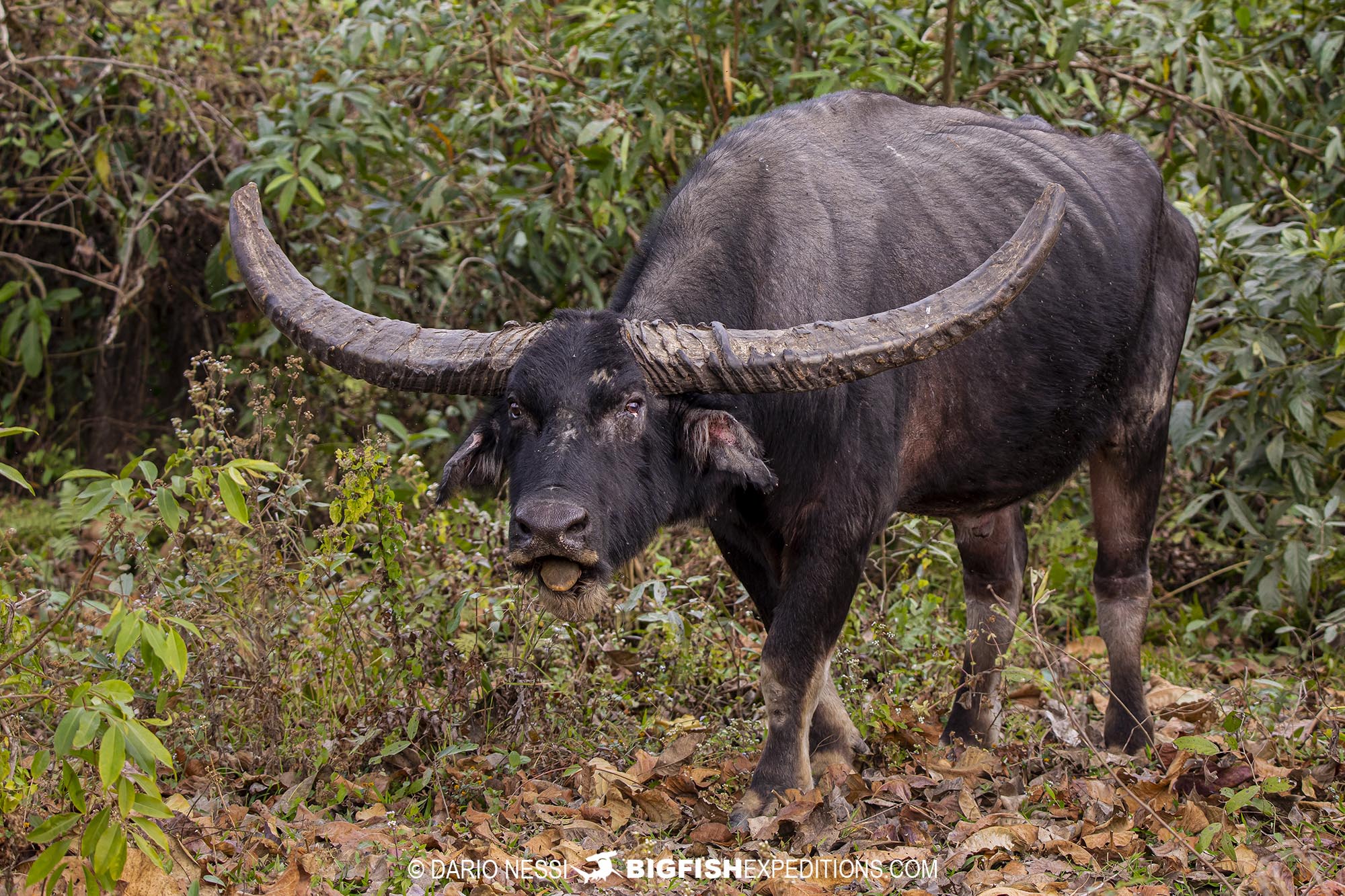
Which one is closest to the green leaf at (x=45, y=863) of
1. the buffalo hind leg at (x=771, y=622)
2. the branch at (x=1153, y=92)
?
the buffalo hind leg at (x=771, y=622)

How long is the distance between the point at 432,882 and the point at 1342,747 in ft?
9.62

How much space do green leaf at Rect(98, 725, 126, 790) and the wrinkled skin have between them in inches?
42.3

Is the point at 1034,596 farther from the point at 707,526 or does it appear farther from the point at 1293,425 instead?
the point at 1293,425

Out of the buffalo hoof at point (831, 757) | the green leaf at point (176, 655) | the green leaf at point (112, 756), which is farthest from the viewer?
the buffalo hoof at point (831, 757)

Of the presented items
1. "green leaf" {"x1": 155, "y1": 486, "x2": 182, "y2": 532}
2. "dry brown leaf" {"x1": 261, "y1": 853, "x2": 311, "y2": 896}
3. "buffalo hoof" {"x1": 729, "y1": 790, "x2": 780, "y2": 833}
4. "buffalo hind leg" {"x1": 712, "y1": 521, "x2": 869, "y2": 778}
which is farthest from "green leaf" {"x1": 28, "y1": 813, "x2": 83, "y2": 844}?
"buffalo hind leg" {"x1": 712, "y1": 521, "x2": 869, "y2": 778}

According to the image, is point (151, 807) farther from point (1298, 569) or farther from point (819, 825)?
point (1298, 569)

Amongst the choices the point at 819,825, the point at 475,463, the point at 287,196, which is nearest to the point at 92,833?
the point at 475,463

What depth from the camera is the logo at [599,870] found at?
348 centimetres

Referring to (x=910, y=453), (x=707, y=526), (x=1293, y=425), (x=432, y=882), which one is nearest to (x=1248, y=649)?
(x=1293, y=425)

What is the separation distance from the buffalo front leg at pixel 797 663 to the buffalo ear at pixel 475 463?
960 millimetres

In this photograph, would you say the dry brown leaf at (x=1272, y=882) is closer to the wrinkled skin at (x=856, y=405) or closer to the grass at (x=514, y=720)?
the grass at (x=514, y=720)

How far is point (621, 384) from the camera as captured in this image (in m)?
3.62

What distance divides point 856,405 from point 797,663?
78 centimetres

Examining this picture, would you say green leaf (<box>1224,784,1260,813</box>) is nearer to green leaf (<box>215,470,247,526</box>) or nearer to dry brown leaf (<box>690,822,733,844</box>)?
dry brown leaf (<box>690,822,733,844</box>)
